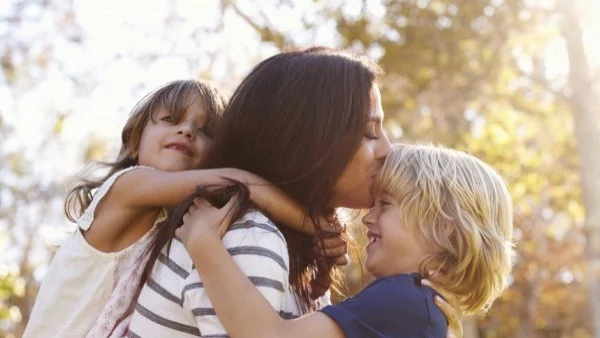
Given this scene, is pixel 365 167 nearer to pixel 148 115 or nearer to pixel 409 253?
pixel 409 253

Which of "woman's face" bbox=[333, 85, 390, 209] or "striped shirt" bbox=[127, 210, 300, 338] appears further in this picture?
"woman's face" bbox=[333, 85, 390, 209]

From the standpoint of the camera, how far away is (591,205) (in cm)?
995

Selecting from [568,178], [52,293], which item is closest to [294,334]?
[52,293]

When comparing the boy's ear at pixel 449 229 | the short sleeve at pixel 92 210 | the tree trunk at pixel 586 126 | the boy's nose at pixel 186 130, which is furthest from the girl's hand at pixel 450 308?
the tree trunk at pixel 586 126

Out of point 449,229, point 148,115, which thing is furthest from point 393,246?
point 148,115

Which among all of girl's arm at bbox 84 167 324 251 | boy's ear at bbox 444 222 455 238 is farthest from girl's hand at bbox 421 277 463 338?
girl's arm at bbox 84 167 324 251

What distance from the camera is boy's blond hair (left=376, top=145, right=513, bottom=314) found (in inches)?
98.9

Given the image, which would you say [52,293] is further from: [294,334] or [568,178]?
[568,178]

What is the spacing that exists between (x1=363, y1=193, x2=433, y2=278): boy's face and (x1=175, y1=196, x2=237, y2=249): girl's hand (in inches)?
17.1

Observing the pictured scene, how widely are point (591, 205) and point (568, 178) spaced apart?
10.1ft

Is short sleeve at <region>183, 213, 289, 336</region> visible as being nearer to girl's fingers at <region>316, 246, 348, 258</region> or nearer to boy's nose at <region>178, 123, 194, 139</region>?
girl's fingers at <region>316, 246, 348, 258</region>

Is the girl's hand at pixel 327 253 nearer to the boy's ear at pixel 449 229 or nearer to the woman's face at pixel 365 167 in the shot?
the woman's face at pixel 365 167

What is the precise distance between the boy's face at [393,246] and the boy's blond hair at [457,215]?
0.07 ft

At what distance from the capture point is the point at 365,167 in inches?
101
